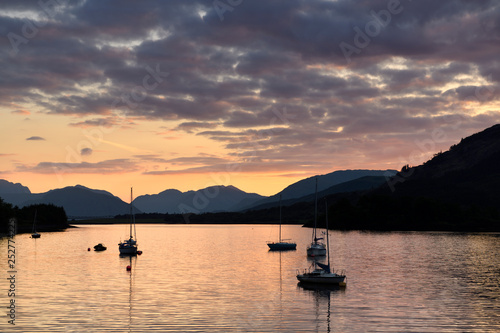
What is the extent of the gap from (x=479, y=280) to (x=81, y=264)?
83.3 metres

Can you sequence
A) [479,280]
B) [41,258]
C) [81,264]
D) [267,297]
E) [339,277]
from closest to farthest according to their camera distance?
1. [267,297]
2. [339,277]
3. [479,280]
4. [81,264]
5. [41,258]

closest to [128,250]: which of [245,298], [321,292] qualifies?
[321,292]

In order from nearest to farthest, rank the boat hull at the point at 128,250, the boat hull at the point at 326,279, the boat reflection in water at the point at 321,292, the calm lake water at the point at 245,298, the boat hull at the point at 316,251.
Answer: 1. the calm lake water at the point at 245,298
2. the boat reflection in water at the point at 321,292
3. the boat hull at the point at 326,279
4. the boat hull at the point at 316,251
5. the boat hull at the point at 128,250

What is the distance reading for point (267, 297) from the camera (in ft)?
234

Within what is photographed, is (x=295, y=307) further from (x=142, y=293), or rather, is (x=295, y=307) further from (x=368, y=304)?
(x=142, y=293)

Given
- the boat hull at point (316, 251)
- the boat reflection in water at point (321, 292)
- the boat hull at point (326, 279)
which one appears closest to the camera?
the boat reflection in water at point (321, 292)

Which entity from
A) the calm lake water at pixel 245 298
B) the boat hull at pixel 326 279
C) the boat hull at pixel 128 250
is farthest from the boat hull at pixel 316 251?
the boat hull at pixel 326 279

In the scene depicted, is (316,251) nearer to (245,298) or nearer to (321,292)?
(321,292)

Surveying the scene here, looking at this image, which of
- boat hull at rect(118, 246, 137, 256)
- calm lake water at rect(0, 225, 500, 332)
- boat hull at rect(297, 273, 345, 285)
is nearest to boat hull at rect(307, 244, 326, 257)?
calm lake water at rect(0, 225, 500, 332)

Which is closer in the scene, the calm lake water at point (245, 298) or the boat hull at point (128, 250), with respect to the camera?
the calm lake water at point (245, 298)

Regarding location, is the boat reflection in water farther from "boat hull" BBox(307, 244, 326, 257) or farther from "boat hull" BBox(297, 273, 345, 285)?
"boat hull" BBox(307, 244, 326, 257)

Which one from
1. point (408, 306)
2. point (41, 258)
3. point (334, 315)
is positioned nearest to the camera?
point (334, 315)

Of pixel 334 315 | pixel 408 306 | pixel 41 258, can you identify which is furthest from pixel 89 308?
pixel 41 258

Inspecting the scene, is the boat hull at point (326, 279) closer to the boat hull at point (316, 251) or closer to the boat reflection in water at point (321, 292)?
the boat reflection in water at point (321, 292)
